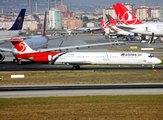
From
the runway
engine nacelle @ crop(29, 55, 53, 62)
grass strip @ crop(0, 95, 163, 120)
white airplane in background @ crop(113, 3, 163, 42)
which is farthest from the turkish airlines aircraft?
white airplane in background @ crop(113, 3, 163, 42)

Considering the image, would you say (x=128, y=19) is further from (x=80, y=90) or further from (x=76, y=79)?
(x=80, y=90)

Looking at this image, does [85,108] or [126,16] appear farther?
[126,16]

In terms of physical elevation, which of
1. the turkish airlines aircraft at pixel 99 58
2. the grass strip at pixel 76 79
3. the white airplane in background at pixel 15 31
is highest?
the white airplane in background at pixel 15 31

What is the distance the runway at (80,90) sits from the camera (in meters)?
33.3

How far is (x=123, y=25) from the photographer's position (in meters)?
90.0

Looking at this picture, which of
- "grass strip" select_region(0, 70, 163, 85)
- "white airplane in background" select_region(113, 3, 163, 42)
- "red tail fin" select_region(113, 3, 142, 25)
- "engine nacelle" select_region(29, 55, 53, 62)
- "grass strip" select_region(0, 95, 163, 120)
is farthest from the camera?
"red tail fin" select_region(113, 3, 142, 25)

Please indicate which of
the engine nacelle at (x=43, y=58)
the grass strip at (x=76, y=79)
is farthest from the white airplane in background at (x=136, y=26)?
the grass strip at (x=76, y=79)

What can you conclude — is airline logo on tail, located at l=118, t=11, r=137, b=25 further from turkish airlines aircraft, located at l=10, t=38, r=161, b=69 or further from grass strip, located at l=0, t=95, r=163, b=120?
grass strip, located at l=0, t=95, r=163, b=120

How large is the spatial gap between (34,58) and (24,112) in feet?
103

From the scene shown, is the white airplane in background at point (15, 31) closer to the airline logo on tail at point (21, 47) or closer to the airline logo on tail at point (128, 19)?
the airline logo on tail at point (21, 47)

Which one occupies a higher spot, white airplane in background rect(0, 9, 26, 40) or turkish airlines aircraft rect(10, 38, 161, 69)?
white airplane in background rect(0, 9, 26, 40)

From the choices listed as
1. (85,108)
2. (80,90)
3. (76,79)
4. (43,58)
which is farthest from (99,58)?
(85,108)

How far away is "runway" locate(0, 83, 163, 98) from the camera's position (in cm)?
3328

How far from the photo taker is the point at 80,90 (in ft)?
116
